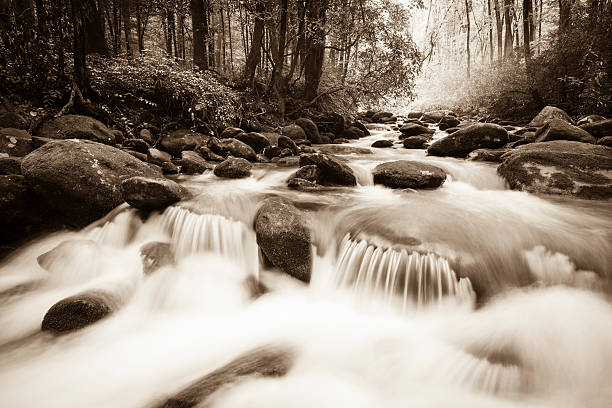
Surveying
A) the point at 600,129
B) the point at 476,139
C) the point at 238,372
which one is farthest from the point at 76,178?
the point at 600,129

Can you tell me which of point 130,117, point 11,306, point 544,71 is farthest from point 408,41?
point 11,306

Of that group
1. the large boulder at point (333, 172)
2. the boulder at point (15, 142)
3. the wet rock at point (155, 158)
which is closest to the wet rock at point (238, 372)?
the large boulder at point (333, 172)

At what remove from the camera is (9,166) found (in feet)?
15.6

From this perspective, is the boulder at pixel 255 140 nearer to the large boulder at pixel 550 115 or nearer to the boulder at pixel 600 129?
the boulder at pixel 600 129

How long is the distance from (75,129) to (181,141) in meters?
2.14

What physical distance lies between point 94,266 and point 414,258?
371 centimetres

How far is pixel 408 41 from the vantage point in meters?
10.6

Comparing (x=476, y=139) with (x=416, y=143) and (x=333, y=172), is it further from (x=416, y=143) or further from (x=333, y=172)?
(x=333, y=172)

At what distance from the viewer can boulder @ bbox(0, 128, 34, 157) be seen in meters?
5.46

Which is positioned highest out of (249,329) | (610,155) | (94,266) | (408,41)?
(408,41)

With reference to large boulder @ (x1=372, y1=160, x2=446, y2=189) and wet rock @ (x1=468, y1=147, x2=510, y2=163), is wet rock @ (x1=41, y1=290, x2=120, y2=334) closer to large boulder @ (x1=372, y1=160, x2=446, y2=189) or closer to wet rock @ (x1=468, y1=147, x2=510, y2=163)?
large boulder @ (x1=372, y1=160, x2=446, y2=189)

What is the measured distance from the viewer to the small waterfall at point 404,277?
3.32 meters

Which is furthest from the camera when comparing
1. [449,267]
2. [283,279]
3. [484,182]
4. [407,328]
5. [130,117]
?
[130,117]

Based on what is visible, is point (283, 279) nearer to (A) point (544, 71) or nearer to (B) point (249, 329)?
(B) point (249, 329)
